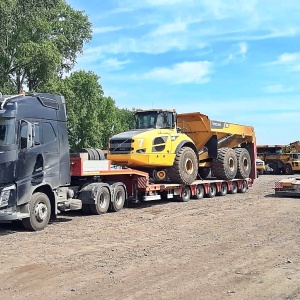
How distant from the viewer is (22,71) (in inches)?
1238

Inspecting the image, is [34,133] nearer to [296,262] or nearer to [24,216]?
[24,216]

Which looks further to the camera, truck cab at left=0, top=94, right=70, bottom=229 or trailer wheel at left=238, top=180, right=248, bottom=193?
trailer wheel at left=238, top=180, right=248, bottom=193

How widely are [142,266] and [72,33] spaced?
30.4 metres

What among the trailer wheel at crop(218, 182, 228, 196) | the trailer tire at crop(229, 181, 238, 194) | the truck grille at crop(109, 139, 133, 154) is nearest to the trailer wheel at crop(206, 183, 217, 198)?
the trailer wheel at crop(218, 182, 228, 196)

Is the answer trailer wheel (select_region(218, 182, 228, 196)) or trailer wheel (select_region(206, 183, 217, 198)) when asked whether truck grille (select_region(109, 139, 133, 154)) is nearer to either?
trailer wheel (select_region(206, 183, 217, 198))

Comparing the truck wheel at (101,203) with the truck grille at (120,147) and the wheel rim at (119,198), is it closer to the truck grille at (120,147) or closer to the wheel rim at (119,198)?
the wheel rim at (119,198)

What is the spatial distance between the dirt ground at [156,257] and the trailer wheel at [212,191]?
18.7ft

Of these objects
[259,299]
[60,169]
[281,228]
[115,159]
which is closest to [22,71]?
[115,159]

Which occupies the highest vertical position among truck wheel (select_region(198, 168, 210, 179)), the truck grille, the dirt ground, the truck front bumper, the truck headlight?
the truck grille

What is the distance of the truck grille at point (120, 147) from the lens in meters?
16.4

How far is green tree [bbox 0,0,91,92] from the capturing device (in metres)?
28.7

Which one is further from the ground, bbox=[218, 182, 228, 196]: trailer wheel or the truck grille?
the truck grille

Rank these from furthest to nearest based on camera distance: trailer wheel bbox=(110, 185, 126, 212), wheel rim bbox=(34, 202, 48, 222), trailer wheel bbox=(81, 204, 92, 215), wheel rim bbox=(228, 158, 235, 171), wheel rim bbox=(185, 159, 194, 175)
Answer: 1. wheel rim bbox=(228, 158, 235, 171)
2. wheel rim bbox=(185, 159, 194, 175)
3. trailer wheel bbox=(110, 185, 126, 212)
4. trailer wheel bbox=(81, 204, 92, 215)
5. wheel rim bbox=(34, 202, 48, 222)

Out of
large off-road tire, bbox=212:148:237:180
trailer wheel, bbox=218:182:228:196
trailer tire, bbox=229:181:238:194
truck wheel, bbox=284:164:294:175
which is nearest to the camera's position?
large off-road tire, bbox=212:148:237:180
